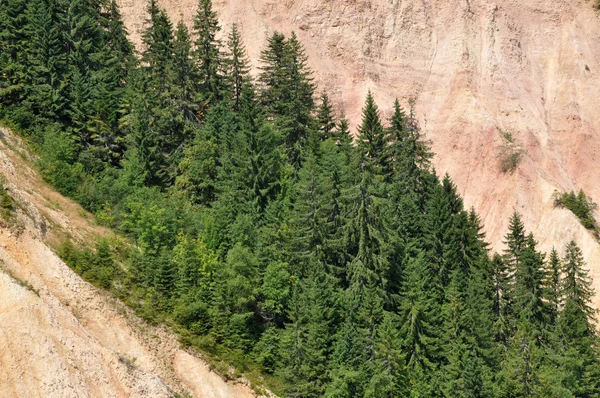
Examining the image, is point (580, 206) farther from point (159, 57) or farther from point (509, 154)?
point (159, 57)

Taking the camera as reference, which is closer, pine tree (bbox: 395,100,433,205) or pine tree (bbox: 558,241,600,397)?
pine tree (bbox: 558,241,600,397)

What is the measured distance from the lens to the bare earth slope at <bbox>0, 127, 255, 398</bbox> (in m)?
29.6

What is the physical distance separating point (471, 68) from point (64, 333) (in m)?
53.6

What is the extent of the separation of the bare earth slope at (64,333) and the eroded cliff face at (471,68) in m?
35.1

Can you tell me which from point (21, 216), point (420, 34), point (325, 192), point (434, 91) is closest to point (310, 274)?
point (325, 192)

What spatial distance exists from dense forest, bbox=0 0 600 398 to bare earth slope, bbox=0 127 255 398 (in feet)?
6.03

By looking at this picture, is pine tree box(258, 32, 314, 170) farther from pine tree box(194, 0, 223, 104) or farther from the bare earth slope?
the bare earth slope

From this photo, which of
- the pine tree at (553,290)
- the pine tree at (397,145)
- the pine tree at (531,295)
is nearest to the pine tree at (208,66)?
the pine tree at (397,145)

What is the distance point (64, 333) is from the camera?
31703 mm

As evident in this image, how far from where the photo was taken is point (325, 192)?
46.6 meters

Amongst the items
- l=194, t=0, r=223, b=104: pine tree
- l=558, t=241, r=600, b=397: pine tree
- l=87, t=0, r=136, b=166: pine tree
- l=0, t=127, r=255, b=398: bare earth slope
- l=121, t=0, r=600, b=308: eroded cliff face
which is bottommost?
l=0, t=127, r=255, b=398: bare earth slope

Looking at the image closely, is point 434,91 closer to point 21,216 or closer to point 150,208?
point 150,208

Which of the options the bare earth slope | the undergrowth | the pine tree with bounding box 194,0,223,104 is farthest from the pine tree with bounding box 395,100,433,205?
the bare earth slope

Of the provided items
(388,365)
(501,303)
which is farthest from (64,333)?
(501,303)
